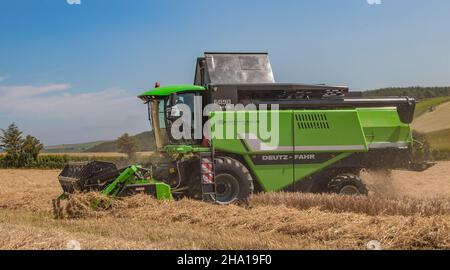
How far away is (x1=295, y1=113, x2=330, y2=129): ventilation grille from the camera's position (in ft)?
34.6

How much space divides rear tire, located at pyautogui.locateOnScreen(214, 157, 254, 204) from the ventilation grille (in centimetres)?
146

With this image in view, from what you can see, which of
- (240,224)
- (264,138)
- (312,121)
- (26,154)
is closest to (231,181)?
(264,138)

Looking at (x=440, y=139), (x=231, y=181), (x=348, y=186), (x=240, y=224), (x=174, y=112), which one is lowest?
(x=240, y=224)

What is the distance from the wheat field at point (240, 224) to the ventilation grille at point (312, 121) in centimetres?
187

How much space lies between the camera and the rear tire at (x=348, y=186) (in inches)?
412

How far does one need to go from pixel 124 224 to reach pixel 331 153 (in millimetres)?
4650

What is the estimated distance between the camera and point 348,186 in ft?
34.4

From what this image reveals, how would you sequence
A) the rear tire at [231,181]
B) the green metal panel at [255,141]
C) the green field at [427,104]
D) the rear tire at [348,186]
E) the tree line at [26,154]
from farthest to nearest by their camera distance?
the green field at [427,104], the tree line at [26,154], the rear tire at [348,186], the green metal panel at [255,141], the rear tire at [231,181]

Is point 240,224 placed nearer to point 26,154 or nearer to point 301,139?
point 301,139

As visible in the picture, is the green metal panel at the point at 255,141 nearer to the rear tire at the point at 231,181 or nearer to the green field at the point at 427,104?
the rear tire at the point at 231,181

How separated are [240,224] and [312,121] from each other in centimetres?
374

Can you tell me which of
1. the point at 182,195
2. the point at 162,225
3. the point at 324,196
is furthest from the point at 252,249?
the point at 182,195

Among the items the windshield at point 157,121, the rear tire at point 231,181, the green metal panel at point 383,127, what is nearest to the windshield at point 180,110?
the windshield at point 157,121

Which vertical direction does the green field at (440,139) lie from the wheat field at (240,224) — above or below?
above
